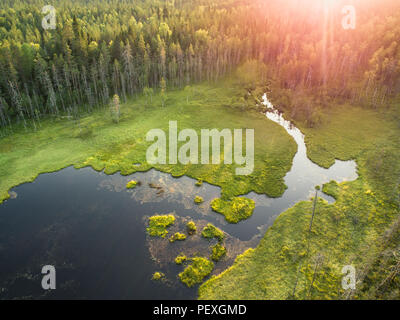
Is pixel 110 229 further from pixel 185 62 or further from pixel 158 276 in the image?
pixel 185 62

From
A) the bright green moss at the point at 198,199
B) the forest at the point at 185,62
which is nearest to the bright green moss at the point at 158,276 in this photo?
the bright green moss at the point at 198,199

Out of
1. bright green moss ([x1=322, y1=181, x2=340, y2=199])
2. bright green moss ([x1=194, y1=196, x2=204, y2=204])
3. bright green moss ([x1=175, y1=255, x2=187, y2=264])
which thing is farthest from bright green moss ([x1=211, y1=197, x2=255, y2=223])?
bright green moss ([x1=322, y1=181, x2=340, y2=199])

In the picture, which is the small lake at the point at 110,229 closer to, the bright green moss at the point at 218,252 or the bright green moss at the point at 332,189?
the bright green moss at the point at 218,252

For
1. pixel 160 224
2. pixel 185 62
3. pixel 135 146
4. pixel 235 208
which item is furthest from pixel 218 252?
pixel 185 62

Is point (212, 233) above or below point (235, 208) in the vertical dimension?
below

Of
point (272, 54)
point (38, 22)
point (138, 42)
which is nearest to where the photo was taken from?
point (138, 42)
